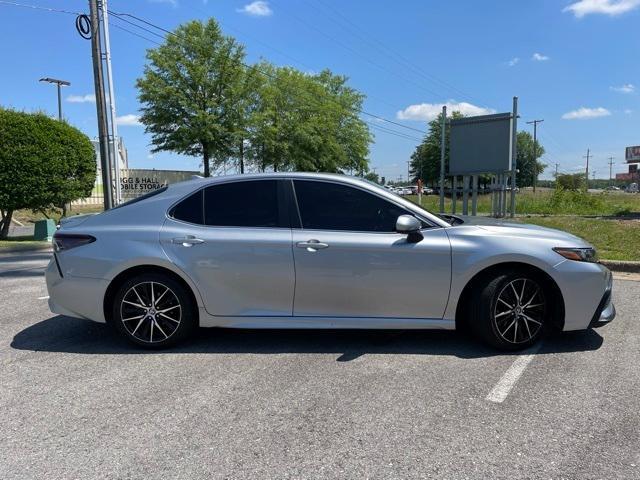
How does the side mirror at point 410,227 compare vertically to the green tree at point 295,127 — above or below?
below

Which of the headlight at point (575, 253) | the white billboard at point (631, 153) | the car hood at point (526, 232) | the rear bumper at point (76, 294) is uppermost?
the white billboard at point (631, 153)

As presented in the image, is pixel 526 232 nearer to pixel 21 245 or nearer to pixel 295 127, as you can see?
pixel 21 245

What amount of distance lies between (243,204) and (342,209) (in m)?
0.89

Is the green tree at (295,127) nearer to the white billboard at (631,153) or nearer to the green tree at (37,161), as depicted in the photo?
the green tree at (37,161)

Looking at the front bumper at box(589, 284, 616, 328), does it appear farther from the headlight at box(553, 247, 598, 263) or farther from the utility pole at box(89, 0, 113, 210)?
the utility pole at box(89, 0, 113, 210)

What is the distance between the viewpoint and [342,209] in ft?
14.5

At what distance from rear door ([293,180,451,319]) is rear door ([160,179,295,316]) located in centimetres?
16

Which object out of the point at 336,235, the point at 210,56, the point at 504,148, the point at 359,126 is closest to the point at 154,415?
the point at 336,235

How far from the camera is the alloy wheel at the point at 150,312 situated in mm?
4418

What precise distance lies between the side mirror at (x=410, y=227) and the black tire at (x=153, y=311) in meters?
1.92

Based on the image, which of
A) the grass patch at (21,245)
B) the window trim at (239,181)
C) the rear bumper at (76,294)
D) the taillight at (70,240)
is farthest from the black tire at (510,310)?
the grass patch at (21,245)

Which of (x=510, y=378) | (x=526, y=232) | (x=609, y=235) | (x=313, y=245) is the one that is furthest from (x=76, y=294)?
(x=609, y=235)

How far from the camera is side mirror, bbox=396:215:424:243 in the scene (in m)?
4.15

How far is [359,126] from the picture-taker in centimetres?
4422
